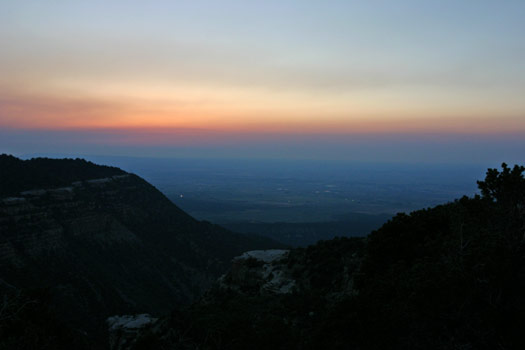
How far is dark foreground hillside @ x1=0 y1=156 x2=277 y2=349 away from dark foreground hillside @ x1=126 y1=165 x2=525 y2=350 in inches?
850

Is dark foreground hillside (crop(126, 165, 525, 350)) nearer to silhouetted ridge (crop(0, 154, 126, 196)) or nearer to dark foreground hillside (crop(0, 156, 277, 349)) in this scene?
dark foreground hillside (crop(0, 156, 277, 349))

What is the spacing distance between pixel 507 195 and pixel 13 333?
20.4 metres

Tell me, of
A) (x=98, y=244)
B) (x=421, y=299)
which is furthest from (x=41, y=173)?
(x=421, y=299)

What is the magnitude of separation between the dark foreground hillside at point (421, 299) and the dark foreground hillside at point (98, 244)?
21.6 meters

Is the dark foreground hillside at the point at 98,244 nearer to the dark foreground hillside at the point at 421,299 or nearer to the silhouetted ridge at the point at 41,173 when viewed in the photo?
the silhouetted ridge at the point at 41,173

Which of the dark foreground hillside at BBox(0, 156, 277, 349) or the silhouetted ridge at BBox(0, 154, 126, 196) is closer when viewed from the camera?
the dark foreground hillside at BBox(0, 156, 277, 349)

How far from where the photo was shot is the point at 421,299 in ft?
35.1

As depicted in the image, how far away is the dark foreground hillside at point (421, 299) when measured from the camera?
10.1m

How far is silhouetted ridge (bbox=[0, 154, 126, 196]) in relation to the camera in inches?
2066

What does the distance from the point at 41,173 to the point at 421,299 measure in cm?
Answer: 6638

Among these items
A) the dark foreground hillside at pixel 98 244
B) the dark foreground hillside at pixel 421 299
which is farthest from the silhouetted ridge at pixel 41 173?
the dark foreground hillside at pixel 421 299

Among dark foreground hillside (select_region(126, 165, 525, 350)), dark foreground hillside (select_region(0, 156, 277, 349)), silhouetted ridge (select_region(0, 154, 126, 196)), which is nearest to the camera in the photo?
dark foreground hillside (select_region(126, 165, 525, 350))

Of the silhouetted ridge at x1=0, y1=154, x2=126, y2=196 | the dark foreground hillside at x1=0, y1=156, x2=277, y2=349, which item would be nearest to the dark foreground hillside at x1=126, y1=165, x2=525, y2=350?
the dark foreground hillside at x1=0, y1=156, x2=277, y2=349

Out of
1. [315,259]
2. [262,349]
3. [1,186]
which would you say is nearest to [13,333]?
[262,349]
